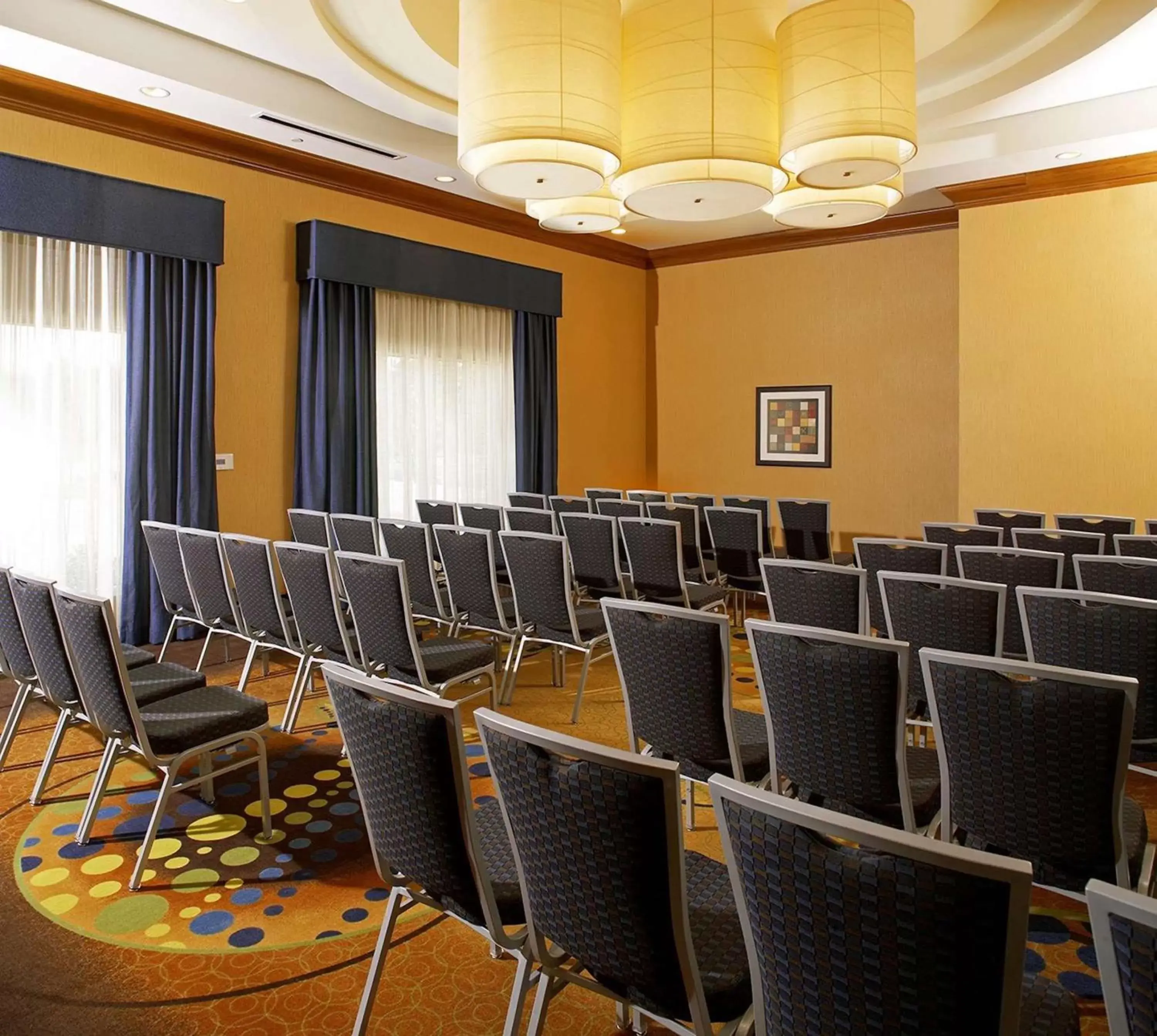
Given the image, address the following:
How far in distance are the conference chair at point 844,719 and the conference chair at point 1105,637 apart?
2.31 feet

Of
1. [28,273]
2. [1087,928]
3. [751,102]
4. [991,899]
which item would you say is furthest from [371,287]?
[991,899]

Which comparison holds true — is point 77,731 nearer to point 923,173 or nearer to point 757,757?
point 757,757

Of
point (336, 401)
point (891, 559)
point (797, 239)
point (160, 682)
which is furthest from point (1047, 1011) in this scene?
point (797, 239)

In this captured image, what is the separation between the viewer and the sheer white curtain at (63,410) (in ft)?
17.7

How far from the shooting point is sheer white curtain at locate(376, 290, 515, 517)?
7562 millimetres

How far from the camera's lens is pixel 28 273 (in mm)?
5414

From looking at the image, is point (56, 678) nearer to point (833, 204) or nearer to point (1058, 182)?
point (833, 204)

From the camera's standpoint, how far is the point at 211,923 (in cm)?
266

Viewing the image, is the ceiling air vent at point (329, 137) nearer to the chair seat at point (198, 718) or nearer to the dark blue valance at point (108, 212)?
the dark blue valance at point (108, 212)

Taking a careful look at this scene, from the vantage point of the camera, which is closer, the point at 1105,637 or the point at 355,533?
the point at 1105,637

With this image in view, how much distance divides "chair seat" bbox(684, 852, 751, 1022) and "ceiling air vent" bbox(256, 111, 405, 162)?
18.1 ft

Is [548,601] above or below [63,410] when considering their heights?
below

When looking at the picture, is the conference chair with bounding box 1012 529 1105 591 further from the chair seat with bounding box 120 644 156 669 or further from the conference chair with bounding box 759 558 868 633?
the chair seat with bounding box 120 644 156 669

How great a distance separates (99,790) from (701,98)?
147 inches
